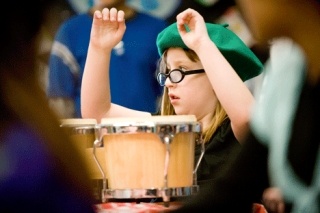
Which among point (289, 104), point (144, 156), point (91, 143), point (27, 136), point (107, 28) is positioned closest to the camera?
point (27, 136)

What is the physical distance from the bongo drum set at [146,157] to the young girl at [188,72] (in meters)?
0.13

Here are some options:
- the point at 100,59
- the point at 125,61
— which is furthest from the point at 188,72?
the point at 125,61

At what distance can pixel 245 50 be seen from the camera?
1.58 m

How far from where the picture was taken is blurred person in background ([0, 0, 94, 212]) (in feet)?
1.62

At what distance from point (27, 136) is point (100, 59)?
107cm

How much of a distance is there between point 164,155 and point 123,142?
86 millimetres

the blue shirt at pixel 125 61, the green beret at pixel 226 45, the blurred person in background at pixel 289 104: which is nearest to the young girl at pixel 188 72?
the green beret at pixel 226 45

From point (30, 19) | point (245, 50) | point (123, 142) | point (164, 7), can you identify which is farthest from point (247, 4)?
point (164, 7)

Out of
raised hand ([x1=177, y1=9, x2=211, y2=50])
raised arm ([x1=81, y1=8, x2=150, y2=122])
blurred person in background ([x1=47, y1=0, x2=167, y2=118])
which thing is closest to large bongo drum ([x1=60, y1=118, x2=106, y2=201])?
raised arm ([x1=81, y1=8, x2=150, y2=122])

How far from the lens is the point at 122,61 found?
2.17 m

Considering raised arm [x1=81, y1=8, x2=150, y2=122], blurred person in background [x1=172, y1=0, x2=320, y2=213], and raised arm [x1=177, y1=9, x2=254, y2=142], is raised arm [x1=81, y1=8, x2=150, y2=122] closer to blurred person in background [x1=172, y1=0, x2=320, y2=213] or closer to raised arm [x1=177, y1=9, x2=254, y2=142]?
raised arm [x1=177, y1=9, x2=254, y2=142]

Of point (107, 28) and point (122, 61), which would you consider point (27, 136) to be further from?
point (122, 61)

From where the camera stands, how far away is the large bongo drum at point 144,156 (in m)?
1.29

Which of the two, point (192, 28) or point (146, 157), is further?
point (192, 28)
